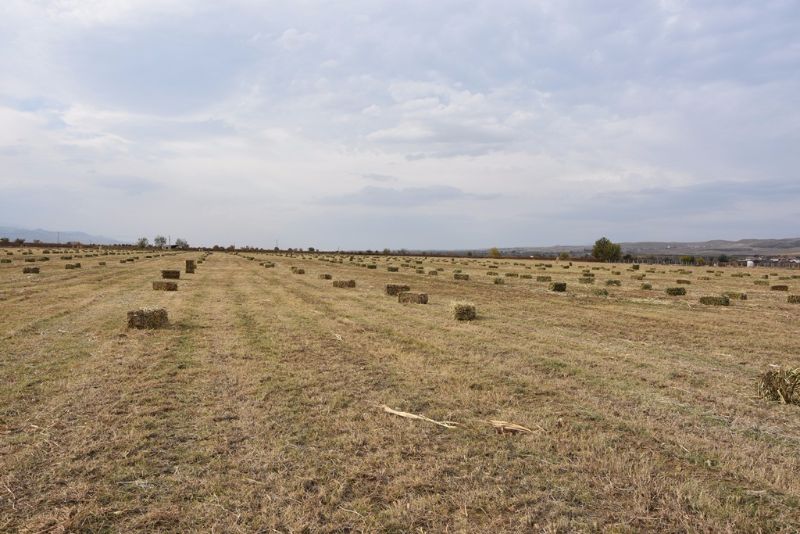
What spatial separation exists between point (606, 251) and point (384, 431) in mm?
111276

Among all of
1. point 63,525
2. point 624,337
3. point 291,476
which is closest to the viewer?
point 63,525

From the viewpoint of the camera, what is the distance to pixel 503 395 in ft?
28.3

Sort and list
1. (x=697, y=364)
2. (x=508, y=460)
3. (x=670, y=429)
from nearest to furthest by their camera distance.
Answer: (x=508, y=460)
(x=670, y=429)
(x=697, y=364)

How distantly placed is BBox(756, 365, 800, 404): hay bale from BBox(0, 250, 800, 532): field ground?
1.29 feet

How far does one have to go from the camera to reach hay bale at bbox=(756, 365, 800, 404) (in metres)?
8.48

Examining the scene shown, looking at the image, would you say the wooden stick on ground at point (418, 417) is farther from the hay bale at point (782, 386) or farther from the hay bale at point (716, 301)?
the hay bale at point (716, 301)

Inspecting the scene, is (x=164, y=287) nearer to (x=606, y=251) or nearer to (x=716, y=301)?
(x=716, y=301)

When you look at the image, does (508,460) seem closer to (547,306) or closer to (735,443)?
(735,443)

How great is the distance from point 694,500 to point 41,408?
30.0 ft

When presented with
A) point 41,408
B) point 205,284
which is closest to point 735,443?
point 41,408

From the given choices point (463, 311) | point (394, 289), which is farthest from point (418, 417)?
point (394, 289)

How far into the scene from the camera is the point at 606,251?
107688 millimetres

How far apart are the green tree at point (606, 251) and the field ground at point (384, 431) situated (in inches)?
3898

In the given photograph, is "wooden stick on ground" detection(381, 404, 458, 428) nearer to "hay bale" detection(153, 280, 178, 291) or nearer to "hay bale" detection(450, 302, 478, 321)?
"hay bale" detection(450, 302, 478, 321)
